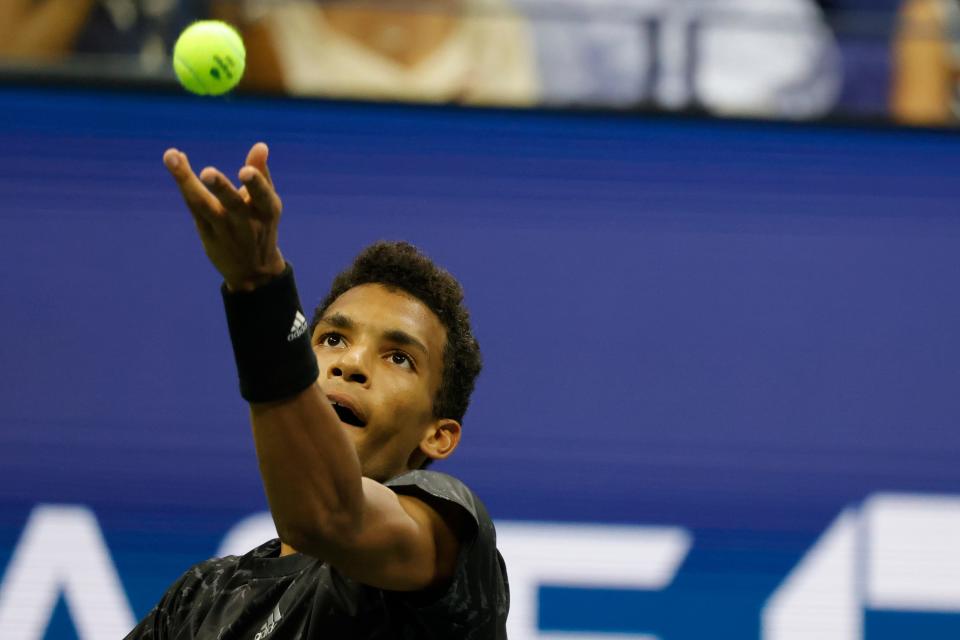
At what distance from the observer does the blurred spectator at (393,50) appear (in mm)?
3861

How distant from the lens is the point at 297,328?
5.91 ft

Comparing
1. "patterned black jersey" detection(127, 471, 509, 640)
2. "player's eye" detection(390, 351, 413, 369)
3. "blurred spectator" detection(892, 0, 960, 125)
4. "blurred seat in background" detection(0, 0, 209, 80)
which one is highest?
"blurred spectator" detection(892, 0, 960, 125)

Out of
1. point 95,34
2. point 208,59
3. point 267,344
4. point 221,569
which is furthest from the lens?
point 95,34

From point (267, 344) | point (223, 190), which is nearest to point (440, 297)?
point (267, 344)

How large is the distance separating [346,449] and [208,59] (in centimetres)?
83

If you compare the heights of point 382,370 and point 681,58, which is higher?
point 681,58

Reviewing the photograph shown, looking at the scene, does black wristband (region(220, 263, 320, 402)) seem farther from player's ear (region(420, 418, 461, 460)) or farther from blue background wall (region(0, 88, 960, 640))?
blue background wall (region(0, 88, 960, 640))

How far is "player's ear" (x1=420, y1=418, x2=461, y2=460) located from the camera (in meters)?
2.57

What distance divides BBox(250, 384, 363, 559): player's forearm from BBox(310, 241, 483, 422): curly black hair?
2.52 feet

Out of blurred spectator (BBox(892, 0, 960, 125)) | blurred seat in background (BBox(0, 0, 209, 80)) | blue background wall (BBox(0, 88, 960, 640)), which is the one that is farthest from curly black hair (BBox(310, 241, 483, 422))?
blurred spectator (BBox(892, 0, 960, 125))

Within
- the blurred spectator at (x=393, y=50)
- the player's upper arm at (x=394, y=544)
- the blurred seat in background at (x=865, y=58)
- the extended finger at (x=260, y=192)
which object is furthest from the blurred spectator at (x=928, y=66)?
the extended finger at (x=260, y=192)

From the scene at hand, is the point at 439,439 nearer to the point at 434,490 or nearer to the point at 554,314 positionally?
the point at 434,490

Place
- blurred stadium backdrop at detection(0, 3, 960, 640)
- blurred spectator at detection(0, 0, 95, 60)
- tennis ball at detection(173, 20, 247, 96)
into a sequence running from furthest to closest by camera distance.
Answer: blurred spectator at detection(0, 0, 95, 60) < blurred stadium backdrop at detection(0, 3, 960, 640) < tennis ball at detection(173, 20, 247, 96)

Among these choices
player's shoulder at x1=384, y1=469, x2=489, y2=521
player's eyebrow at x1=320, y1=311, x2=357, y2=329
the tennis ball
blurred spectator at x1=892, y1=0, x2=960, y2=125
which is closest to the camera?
player's shoulder at x1=384, y1=469, x2=489, y2=521
